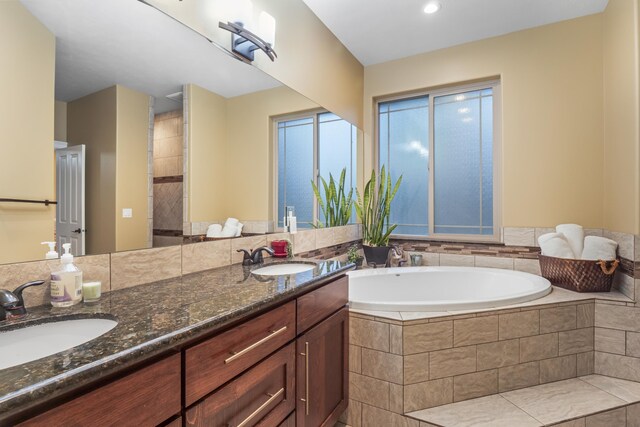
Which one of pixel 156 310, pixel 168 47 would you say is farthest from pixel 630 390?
pixel 168 47

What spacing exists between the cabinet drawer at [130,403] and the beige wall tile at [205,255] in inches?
29.2

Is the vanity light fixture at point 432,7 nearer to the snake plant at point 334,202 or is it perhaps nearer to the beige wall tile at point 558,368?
the snake plant at point 334,202

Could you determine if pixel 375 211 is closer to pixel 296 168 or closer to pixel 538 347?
pixel 296 168

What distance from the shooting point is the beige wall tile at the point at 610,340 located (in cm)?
206

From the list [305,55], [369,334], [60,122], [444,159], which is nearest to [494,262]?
[444,159]

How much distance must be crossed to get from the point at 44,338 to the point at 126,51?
40.6 inches

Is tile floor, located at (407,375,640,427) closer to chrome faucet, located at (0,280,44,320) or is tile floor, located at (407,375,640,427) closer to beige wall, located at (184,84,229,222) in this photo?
beige wall, located at (184,84,229,222)

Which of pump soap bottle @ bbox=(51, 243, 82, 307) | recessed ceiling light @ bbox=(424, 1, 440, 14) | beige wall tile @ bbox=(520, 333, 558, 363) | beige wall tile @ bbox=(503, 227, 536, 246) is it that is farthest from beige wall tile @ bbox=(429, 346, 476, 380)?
recessed ceiling light @ bbox=(424, 1, 440, 14)

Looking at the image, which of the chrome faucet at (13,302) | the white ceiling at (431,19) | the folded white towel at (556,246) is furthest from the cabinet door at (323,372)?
the white ceiling at (431,19)

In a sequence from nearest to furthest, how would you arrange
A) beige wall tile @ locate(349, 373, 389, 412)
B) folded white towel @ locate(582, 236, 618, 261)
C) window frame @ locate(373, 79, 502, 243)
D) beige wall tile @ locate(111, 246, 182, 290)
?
beige wall tile @ locate(111, 246, 182, 290), beige wall tile @ locate(349, 373, 389, 412), folded white towel @ locate(582, 236, 618, 261), window frame @ locate(373, 79, 502, 243)

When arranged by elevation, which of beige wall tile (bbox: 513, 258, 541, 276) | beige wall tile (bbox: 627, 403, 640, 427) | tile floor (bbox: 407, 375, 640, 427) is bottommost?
beige wall tile (bbox: 627, 403, 640, 427)

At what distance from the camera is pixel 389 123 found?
350 centimetres

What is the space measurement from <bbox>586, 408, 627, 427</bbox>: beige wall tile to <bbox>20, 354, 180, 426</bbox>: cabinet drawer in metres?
2.06

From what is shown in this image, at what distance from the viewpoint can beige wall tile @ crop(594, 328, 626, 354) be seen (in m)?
2.06
